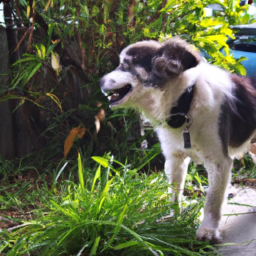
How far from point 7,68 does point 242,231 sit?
255 cm

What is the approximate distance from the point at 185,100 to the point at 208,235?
88 cm

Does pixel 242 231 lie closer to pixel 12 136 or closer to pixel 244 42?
pixel 12 136

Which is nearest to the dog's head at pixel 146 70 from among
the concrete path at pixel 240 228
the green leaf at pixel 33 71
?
the concrete path at pixel 240 228

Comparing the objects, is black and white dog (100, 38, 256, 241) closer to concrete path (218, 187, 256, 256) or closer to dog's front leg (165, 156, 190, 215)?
concrete path (218, 187, 256, 256)

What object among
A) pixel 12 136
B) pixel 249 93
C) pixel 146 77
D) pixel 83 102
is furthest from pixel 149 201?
pixel 12 136

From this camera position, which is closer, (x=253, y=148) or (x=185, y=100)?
(x=185, y=100)

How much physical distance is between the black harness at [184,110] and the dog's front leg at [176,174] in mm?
401

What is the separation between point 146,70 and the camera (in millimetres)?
2730

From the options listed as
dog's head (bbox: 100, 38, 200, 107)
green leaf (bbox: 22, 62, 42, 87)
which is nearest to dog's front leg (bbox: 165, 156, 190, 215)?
dog's head (bbox: 100, 38, 200, 107)

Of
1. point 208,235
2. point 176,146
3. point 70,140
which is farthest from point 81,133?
point 208,235

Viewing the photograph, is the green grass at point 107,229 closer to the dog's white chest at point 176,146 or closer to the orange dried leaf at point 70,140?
the dog's white chest at point 176,146

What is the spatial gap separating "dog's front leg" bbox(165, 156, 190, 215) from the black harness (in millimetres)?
401

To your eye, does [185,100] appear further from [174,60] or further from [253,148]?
[253,148]

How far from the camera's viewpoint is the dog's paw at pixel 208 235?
107 inches
